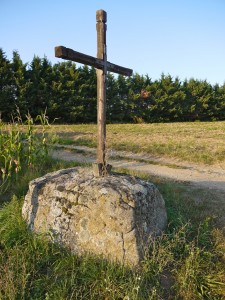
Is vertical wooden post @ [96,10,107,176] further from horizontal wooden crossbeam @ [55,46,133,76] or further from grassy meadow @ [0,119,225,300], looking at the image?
grassy meadow @ [0,119,225,300]

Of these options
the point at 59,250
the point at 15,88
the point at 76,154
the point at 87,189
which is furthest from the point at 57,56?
the point at 15,88

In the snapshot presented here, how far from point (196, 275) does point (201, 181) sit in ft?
14.2

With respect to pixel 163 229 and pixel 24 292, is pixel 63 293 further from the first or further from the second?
pixel 163 229

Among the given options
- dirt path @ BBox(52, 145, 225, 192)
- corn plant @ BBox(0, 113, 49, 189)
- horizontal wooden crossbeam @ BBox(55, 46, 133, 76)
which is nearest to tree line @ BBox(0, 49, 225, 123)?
dirt path @ BBox(52, 145, 225, 192)

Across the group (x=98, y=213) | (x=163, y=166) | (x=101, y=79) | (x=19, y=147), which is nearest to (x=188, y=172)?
(x=163, y=166)

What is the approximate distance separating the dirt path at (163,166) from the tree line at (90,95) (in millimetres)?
12115

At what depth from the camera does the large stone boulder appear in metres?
3.44

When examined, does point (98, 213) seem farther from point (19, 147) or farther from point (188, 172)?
point (188, 172)

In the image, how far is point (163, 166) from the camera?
8.83 meters

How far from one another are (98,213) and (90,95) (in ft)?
77.1

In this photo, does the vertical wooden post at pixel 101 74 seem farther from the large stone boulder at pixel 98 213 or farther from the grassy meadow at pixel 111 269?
the grassy meadow at pixel 111 269

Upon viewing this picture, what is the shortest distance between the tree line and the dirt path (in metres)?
12.1

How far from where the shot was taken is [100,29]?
4074 mm

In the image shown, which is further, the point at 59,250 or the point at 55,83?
the point at 55,83
